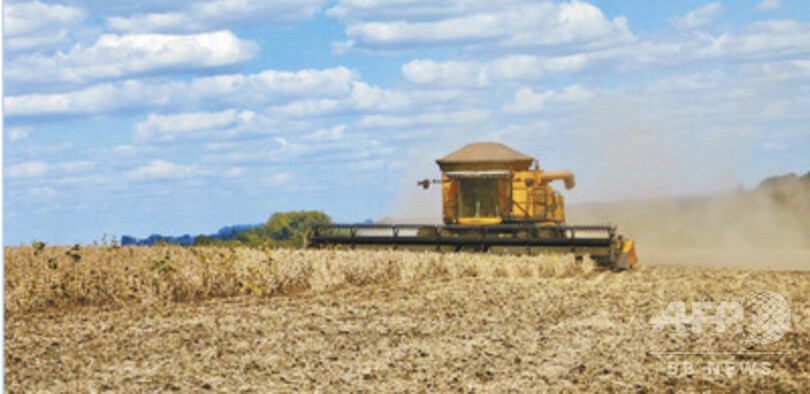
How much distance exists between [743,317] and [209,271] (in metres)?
8.06

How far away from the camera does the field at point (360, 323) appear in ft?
28.2

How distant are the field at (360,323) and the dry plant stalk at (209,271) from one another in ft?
0.09

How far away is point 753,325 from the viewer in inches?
435

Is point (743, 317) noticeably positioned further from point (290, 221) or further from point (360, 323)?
point (290, 221)

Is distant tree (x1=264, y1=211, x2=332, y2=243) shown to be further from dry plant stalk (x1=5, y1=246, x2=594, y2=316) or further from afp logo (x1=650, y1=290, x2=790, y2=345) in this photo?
afp logo (x1=650, y1=290, x2=790, y2=345)

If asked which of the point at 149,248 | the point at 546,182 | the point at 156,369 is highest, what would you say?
the point at 546,182

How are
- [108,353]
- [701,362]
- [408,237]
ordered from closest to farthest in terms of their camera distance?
[701,362]
[108,353]
[408,237]

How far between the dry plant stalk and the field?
0.09ft

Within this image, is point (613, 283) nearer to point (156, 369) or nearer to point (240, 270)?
point (240, 270)

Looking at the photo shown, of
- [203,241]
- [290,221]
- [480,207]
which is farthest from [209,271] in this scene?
[290,221]

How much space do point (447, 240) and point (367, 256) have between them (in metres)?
2.65

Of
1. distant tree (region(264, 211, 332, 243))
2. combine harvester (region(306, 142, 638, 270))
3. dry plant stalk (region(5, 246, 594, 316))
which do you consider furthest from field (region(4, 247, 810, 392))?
distant tree (region(264, 211, 332, 243))

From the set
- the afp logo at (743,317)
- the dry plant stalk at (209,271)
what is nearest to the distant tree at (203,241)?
the dry plant stalk at (209,271)

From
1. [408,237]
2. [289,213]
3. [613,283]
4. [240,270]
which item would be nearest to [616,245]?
[613,283]
